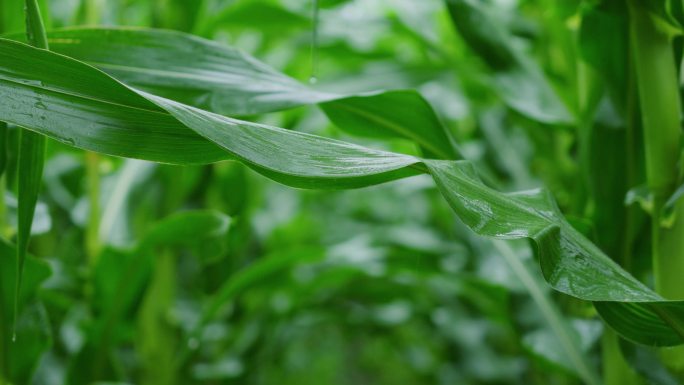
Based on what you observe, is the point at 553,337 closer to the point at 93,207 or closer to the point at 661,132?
the point at 661,132

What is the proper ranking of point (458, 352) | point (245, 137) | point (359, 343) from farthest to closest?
point (359, 343)
point (458, 352)
point (245, 137)

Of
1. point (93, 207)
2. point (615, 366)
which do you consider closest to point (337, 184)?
point (615, 366)

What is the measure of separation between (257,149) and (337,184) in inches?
1.7

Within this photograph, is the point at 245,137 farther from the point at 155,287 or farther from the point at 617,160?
the point at 155,287

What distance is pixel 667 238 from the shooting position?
0.43 m

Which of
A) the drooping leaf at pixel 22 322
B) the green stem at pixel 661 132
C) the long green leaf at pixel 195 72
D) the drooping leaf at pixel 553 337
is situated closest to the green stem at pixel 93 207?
the drooping leaf at pixel 22 322

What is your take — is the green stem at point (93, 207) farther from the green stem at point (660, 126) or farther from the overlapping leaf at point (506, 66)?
the green stem at point (660, 126)

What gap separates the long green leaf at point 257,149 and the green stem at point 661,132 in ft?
0.35

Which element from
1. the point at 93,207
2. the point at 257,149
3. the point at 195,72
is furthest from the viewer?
the point at 93,207

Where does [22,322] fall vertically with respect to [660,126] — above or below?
below

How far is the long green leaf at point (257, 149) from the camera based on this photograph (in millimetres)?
279

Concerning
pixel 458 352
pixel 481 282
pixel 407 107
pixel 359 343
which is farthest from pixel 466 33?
pixel 359 343

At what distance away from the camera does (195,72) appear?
0.43 metres

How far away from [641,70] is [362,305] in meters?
0.79
